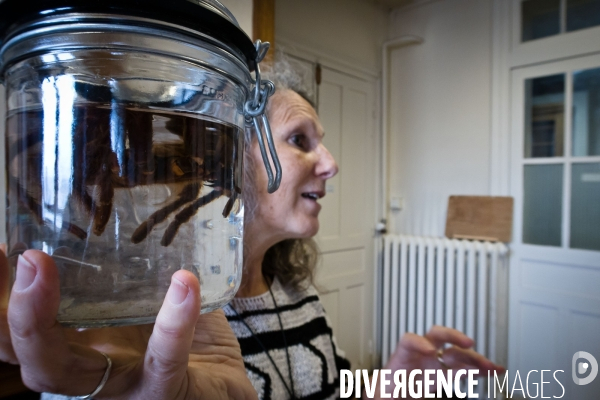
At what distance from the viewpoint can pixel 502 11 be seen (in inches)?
85.1

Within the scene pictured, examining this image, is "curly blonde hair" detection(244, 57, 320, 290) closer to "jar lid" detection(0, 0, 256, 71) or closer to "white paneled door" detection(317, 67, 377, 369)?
"jar lid" detection(0, 0, 256, 71)

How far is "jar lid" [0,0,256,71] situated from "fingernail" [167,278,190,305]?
7.3 inches

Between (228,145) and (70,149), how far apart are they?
0.40ft

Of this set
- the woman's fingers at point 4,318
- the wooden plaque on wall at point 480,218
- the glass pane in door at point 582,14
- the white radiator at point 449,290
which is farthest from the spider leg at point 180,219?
the glass pane in door at point 582,14

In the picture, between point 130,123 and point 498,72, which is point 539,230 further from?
point 130,123

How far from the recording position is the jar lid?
25 cm

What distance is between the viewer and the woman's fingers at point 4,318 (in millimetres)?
273

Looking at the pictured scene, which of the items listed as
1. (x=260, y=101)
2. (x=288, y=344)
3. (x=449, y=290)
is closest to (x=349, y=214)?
(x=449, y=290)

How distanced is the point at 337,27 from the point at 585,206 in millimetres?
1759

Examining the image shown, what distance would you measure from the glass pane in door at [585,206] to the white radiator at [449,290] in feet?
1.25

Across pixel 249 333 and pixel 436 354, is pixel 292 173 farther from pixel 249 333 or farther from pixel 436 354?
pixel 436 354

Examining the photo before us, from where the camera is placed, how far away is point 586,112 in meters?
1.95

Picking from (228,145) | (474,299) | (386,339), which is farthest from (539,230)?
(228,145)

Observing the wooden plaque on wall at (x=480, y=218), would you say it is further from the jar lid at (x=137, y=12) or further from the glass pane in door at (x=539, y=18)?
the jar lid at (x=137, y=12)
